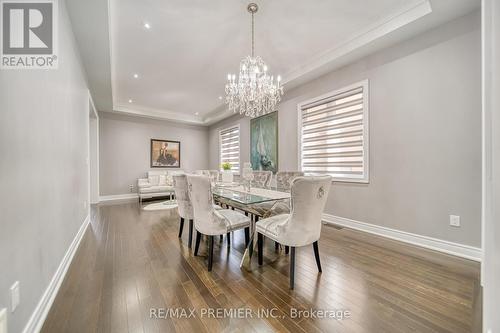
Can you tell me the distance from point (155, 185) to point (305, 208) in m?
5.52

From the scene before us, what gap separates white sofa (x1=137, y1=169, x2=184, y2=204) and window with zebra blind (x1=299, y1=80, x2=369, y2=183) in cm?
376

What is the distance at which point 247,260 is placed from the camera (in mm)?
2051

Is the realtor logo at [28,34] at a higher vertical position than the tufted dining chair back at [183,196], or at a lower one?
higher

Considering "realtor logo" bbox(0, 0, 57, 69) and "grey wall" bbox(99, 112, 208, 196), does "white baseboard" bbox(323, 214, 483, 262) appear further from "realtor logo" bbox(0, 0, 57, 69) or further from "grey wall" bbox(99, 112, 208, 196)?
"grey wall" bbox(99, 112, 208, 196)

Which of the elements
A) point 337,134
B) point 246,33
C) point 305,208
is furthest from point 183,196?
point 337,134

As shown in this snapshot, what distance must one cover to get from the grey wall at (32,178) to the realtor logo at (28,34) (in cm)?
7

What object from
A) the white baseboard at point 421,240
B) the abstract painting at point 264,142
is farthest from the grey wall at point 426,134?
the abstract painting at point 264,142

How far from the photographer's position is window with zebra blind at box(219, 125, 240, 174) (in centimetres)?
608

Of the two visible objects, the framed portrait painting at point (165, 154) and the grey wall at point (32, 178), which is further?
the framed portrait painting at point (165, 154)

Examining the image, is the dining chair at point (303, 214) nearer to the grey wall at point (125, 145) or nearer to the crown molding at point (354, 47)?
the crown molding at point (354, 47)

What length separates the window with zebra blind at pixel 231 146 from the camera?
19.9ft

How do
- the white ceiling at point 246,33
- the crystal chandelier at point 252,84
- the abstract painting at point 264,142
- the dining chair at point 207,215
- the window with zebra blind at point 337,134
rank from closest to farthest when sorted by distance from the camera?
1. the dining chair at point 207,215
2. the white ceiling at point 246,33
3. the crystal chandelier at point 252,84
4. the window with zebra blind at point 337,134
5. the abstract painting at point 264,142

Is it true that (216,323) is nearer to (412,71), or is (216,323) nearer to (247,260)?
(247,260)

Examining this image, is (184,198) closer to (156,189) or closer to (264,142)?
(264,142)
